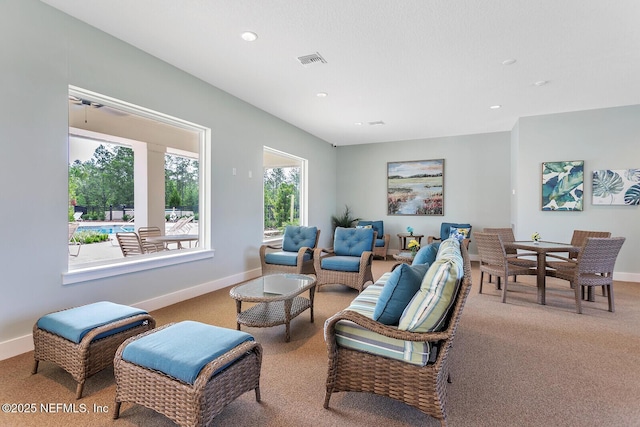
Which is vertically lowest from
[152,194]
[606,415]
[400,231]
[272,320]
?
[606,415]

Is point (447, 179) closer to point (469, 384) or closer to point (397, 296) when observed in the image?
point (469, 384)

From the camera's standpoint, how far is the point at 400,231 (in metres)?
7.65

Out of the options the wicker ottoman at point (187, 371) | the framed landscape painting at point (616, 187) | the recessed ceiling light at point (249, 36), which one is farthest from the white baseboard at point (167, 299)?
the framed landscape painting at point (616, 187)

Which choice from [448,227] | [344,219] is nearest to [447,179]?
[448,227]

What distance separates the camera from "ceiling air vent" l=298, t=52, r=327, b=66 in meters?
3.39

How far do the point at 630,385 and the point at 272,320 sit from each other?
2644 mm

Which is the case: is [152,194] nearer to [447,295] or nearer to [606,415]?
[447,295]

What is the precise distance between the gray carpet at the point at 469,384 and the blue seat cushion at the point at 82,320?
36cm

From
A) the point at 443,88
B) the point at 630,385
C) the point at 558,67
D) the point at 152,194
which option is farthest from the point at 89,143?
the point at 558,67

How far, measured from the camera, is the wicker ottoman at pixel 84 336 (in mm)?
1917

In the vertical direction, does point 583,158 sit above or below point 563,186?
above

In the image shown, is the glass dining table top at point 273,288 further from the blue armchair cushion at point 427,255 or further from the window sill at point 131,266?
the window sill at point 131,266

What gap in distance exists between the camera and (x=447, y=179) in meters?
7.20

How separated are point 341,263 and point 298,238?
1.09 meters
